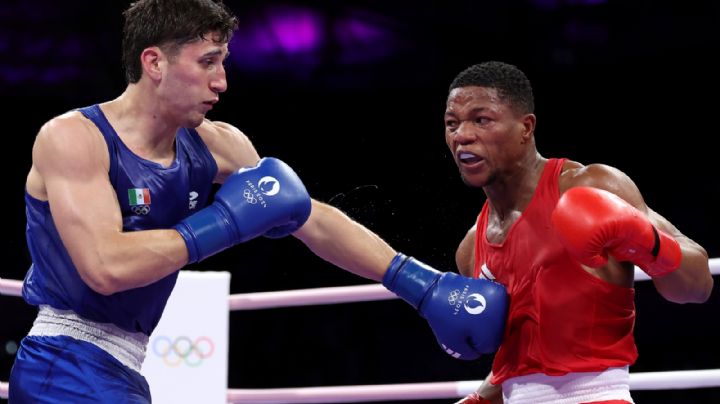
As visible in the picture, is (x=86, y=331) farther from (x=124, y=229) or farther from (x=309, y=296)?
(x=309, y=296)

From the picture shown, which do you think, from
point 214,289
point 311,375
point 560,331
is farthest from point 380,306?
point 560,331

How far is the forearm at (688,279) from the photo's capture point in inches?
92.0

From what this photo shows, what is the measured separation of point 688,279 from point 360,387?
148cm

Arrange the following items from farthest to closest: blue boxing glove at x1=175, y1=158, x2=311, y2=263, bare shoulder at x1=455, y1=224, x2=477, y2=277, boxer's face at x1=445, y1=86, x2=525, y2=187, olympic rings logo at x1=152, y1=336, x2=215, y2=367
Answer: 1. olympic rings logo at x1=152, y1=336, x2=215, y2=367
2. bare shoulder at x1=455, y1=224, x2=477, y2=277
3. boxer's face at x1=445, y1=86, x2=525, y2=187
4. blue boxing glove at x1=175, y1=158, x2=311, y2=263

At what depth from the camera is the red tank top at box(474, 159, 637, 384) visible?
7.85ft

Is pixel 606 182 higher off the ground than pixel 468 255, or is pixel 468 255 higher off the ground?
pixel 606 182

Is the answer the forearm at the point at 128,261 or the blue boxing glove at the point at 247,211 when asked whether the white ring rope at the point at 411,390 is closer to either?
the blue boxing glove at the point at 247,211

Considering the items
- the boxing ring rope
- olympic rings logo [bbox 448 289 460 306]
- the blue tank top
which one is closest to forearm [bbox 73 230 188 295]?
the blue tank top

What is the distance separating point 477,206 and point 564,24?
2027 millimetres

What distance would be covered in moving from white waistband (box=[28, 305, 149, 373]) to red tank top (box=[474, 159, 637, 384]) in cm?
100

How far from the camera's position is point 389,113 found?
Result: 29.1 feet

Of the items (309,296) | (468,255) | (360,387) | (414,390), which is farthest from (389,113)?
(468,255)

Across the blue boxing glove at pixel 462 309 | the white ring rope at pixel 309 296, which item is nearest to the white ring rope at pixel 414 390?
the white ring rope at pixel 309 296

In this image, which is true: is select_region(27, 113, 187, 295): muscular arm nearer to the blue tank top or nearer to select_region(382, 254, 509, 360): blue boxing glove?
the blue tank top
